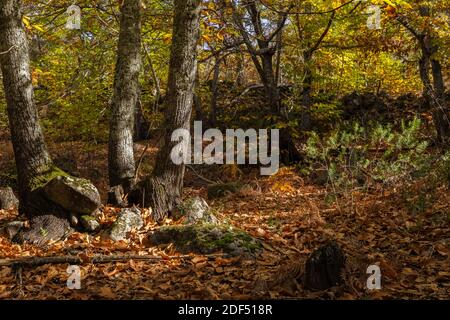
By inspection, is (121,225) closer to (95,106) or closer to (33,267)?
(33,267)

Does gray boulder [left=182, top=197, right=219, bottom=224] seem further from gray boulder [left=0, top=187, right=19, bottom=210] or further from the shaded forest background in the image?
gray boulder [left=0, top=187, right=19, bottom=210]

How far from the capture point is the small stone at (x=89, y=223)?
5.88m

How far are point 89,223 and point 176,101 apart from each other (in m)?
2.10

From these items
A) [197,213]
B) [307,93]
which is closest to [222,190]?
[197,213]

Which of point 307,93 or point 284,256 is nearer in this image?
point 284,256

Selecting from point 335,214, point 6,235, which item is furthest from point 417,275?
point 6,235

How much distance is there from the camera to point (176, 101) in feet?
19.8

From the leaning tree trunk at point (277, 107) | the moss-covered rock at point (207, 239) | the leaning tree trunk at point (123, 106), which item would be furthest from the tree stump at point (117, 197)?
the leaning tree trunk at point (277, 107)

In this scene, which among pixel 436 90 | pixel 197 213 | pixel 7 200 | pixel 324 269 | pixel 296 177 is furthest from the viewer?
pixel 436 90

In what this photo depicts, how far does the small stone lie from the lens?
5.88 metres

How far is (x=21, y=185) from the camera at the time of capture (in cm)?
600

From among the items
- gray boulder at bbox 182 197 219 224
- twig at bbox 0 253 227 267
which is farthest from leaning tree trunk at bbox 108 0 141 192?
twig at bbox 0 253 227 267

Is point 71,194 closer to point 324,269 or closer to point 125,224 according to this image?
point 125,224

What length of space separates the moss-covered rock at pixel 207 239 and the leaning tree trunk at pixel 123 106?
1.88m
